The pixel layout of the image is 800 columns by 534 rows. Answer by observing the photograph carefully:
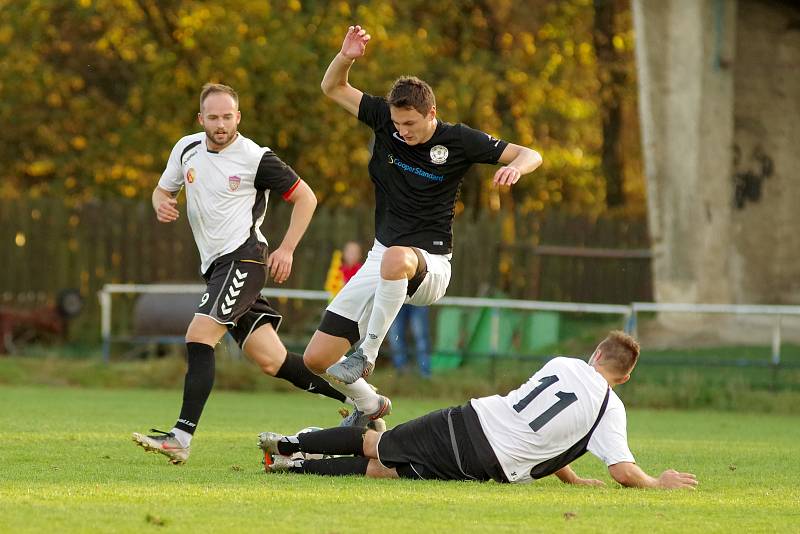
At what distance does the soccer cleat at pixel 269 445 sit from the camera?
8391 mm

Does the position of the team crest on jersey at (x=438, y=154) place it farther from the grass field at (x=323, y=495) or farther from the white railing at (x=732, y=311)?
the white railing at (x=732, y=311)

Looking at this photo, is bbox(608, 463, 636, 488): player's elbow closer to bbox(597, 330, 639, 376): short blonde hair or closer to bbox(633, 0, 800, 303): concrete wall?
bbox(597, 330, 639, 376): short blonde hair

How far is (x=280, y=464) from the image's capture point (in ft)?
27.8

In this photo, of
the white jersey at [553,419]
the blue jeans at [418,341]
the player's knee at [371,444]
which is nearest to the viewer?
the white jersey at [553,419]

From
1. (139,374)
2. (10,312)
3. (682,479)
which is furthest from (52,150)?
(682,479)

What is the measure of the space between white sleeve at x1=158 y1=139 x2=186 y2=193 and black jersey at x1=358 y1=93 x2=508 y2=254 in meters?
1.21

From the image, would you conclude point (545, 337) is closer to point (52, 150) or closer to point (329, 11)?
point (329, 11)

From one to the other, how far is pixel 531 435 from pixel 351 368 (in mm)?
1683

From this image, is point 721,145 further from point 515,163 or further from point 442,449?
point 442,449

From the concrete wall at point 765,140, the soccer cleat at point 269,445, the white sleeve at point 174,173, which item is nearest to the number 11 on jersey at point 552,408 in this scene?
the soccer cleat at point 269,445

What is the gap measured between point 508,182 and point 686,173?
41.1 feet

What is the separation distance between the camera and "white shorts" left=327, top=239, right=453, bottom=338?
30.9ft

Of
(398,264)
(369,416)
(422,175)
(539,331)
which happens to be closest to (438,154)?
(422,175)

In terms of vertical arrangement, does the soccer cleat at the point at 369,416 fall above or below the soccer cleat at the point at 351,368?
below
